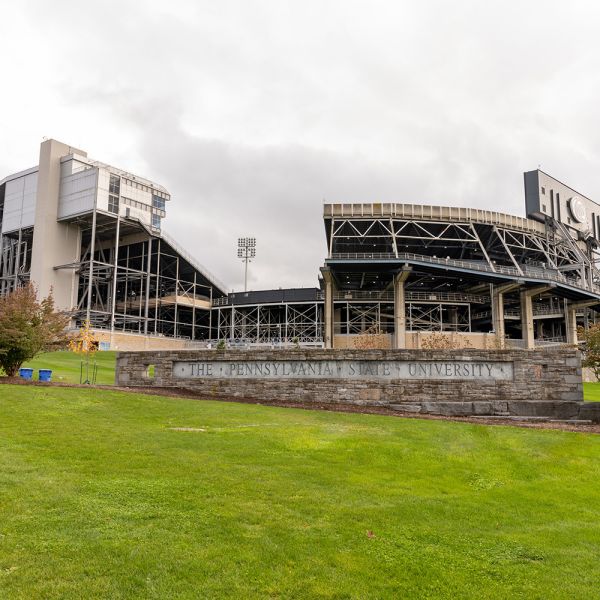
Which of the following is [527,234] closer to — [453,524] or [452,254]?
[452,254]

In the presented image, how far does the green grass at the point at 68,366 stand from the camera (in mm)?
26925

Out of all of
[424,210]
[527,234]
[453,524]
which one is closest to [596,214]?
[527,234]

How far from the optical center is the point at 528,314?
62281 millimetres

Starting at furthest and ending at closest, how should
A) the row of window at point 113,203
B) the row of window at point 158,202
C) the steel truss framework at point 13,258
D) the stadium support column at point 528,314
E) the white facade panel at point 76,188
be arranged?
1. the row of window at point 158,202
2. the steel truss framework at point 13,258
3. the row of window at point 113,203
4. the stadium support column at point 528,314
5. the white facade panel at point 76,188

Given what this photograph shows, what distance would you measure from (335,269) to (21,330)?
44338mm

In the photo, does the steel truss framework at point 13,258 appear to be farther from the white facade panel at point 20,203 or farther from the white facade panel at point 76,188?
the white facade panel at point 76,188

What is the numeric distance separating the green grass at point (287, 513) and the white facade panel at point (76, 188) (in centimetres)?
5413

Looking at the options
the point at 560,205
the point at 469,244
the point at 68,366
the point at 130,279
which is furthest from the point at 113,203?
the point at 560,205

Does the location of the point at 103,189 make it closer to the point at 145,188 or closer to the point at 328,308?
the point at 145,188

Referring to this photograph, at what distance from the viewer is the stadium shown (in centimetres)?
6022

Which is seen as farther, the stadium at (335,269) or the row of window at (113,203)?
the row of window at (113,203)

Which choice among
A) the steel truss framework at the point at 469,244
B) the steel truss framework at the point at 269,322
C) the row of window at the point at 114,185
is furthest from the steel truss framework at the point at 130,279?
the steel truss framework at the point at 469,244

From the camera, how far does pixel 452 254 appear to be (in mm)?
70562

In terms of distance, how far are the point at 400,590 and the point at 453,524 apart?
182cm
